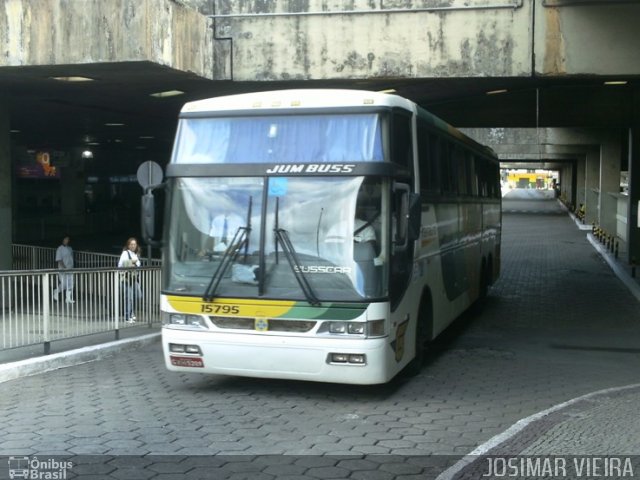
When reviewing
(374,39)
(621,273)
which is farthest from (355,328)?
(621,273)

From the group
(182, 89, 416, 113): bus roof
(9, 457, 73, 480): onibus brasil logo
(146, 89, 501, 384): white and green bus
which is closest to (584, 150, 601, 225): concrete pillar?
(182, 89, 416, 113): bus roof

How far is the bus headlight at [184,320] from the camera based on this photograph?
7.57 meters

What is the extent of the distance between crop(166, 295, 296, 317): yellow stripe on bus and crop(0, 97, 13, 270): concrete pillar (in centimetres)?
984

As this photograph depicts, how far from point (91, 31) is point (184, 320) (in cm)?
575

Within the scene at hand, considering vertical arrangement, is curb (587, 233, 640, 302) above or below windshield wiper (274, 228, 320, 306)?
below

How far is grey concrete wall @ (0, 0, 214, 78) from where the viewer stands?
35.4 feet

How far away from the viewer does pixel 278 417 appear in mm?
7086

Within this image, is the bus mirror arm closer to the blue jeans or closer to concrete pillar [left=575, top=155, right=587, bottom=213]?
the blue jeans

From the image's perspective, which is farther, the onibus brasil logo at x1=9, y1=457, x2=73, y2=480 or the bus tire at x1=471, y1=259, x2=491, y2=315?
the bus tire at x1=471, y1=259, x2=491, y2=315

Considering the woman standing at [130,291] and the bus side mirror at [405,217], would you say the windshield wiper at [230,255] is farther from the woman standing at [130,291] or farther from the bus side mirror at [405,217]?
the woman standing at [130,291]

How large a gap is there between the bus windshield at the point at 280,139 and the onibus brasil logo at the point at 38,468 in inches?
137

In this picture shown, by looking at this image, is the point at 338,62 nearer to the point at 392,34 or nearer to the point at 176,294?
the point at 392,34

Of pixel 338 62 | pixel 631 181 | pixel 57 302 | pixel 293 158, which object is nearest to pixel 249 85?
pixel 338 62

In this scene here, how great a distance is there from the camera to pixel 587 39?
11742 millimetres
